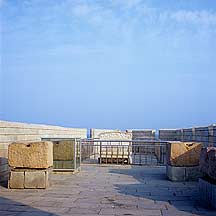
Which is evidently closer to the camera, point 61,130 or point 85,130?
point 61,130

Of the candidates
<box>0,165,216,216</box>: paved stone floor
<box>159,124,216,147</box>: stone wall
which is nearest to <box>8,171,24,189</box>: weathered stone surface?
<box>0,165,216,216</box>: paved stone floor

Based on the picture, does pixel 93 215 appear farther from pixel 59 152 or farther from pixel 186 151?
pixel 59 152

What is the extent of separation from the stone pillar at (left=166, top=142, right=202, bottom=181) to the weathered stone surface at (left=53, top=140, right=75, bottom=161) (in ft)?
11.6

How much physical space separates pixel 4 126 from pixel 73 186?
2484mm

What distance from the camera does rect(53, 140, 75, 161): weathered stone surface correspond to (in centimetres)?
1171

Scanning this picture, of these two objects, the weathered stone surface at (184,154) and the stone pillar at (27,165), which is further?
the weathered stone surface at (184,154)

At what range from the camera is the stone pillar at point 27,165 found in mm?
8492

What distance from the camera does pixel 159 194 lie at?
26.3 ft

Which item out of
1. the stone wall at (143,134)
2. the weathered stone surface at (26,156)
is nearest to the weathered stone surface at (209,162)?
the weathered stone surface at (26,156)

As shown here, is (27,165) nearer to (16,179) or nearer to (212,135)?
(16,179)

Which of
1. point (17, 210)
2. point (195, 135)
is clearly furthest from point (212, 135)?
point (17, 210)

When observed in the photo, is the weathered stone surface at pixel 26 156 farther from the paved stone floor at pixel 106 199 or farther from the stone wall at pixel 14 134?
the stone wall at pixel 14 134

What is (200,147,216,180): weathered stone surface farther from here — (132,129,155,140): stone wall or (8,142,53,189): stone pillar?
(132,129,155,140): stone wall

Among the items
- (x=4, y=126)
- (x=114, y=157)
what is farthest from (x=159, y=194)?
(x=114, y=157)
